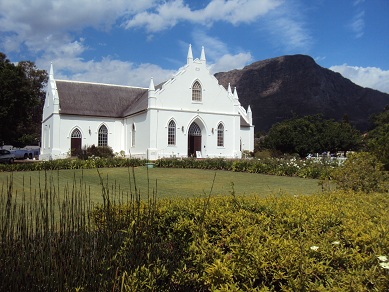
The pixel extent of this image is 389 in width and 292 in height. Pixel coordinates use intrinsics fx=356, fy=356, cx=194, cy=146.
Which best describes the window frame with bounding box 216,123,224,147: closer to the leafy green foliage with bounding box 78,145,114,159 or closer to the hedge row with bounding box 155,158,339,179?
the leafy green foliage with bounding box 78,145,114,159

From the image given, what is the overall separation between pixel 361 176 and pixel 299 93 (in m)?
126

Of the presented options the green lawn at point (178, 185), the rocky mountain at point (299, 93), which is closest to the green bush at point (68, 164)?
the green lawn at point (178, 185)

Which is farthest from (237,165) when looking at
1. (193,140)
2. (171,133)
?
(193,140)

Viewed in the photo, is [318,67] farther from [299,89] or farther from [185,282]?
[185,282]

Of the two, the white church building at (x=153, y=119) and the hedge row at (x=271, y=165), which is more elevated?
the white church building at (x=153, y=119)

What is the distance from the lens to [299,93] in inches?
5064

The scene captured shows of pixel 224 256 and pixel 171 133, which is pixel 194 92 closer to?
pixel 171 133

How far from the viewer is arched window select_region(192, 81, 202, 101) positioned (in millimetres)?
35562

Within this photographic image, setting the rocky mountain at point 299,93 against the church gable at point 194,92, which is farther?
the rocky mountain at point 299,93

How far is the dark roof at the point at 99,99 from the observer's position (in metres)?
36.0

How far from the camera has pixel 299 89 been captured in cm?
13138

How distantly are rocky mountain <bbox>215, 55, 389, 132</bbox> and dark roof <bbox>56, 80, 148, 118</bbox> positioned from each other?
68678mm

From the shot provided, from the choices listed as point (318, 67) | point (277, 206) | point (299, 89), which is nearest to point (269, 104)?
point (299, 89)

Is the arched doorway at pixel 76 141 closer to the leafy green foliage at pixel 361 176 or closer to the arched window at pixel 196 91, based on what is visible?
the arched window at pixel 196 91
